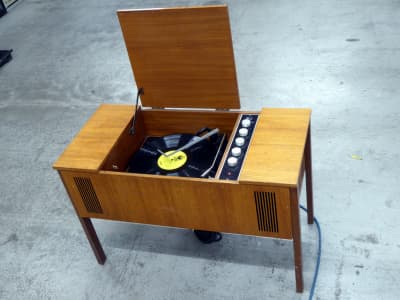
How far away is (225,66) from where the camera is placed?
2.00 m

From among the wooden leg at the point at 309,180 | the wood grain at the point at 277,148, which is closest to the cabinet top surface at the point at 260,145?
the wood grain at the point at 277,148

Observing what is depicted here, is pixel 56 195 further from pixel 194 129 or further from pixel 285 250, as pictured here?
pixel 285 250

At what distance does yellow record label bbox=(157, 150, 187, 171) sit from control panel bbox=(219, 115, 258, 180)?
24 centimetres

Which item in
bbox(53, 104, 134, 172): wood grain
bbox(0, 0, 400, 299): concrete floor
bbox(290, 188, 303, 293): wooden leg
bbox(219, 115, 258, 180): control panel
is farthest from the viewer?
bbox(0, 0, 400, 299): concrete floor

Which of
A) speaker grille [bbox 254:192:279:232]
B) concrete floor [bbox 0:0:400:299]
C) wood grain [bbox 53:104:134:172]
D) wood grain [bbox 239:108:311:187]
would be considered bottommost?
concrete floor [bbox 0:0:400:299]

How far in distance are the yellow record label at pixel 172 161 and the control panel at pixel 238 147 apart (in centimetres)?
24

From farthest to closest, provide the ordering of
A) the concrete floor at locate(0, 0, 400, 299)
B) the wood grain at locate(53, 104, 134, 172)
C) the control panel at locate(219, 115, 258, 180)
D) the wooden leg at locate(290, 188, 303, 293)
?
the concrete floor at locate(0, 0, 400, 299) → the wood grain at locate(53, 104, 134, 172) → the control panel at locate(219, 115, 258, 180) → the wooden leg at locate(290, 188, 303, 293)

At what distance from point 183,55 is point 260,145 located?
0.51m

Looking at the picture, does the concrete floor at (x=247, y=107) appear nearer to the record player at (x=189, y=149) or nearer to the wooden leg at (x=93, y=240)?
the wooden leg at (x=93, y=240)

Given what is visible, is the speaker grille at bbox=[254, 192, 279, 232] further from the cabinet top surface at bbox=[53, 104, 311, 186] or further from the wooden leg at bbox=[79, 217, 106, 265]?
the wooden leg at bbox=[79, 217, 106, 265]

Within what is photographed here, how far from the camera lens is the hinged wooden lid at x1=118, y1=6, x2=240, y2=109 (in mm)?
1919

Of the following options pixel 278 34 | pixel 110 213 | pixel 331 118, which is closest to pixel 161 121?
pixel 110 213

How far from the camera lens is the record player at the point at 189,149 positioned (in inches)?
71.1

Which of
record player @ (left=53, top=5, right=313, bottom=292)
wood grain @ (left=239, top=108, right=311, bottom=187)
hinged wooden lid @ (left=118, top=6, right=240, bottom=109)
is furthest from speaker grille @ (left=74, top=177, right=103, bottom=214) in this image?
wood grain @ (left=239, top=108, right=311, bottom=187)
